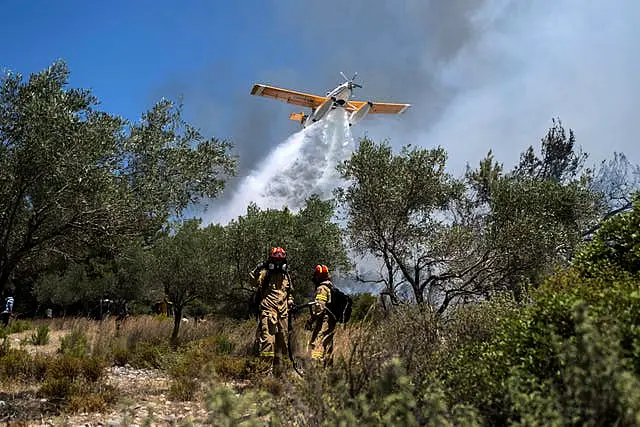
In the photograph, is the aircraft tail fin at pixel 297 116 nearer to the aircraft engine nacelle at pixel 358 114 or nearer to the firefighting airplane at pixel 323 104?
the firefighting airplane at pixel 323 104

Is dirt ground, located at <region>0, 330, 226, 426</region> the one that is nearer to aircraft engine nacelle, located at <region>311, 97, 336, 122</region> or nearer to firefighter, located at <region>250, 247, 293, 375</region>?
firefighter, located at <region>250, 247, 293, 375</region>

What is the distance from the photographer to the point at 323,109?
33.4 metres

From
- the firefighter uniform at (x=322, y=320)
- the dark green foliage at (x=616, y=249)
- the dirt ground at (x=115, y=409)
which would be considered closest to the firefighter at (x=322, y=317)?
the firefighter uniform at (x=322, y=320)

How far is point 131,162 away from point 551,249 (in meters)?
9.82

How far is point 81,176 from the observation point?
643 centimetres

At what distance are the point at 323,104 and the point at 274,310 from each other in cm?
2597

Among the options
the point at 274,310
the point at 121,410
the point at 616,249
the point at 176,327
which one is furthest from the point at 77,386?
the point at 176,327

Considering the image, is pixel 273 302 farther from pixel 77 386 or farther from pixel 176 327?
pixel 176 327

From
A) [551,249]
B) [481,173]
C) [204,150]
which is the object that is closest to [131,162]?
[204,150]

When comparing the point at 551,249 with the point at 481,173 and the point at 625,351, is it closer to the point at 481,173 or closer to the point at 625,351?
the point at 481,173

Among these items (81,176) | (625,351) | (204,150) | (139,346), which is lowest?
(139,346)

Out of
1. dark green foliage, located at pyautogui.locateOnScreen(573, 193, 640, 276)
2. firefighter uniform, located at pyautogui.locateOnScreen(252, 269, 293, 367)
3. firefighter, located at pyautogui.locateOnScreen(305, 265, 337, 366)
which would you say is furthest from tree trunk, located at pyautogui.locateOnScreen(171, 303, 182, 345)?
dark green foliage, located at pyautogui.locateOnScreen(573, 193, 640, 276)

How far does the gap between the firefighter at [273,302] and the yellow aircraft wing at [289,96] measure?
28.5 metres

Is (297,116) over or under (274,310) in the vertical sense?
over
